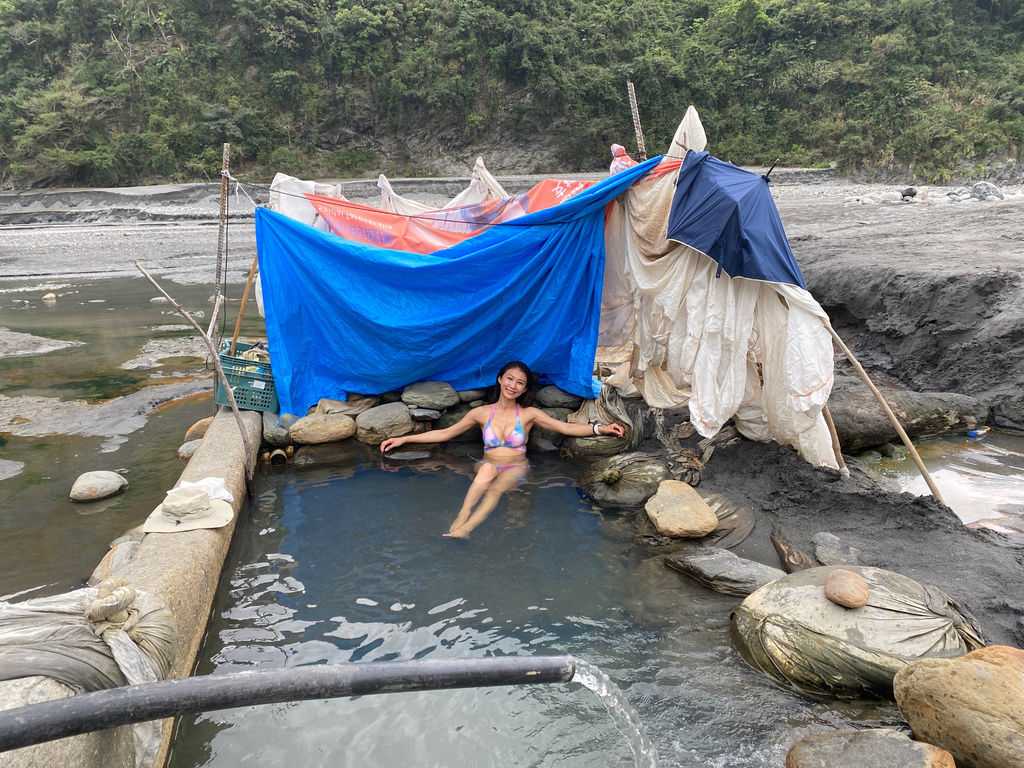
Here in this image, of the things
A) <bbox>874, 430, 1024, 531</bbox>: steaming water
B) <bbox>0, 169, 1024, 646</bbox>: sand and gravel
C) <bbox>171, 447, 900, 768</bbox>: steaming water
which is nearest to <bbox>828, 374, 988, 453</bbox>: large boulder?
<bbox>874, 430, 1024, 531</bbox>: steaming water

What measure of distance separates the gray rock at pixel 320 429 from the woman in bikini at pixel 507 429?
0.46m

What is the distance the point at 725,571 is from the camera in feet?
12.1

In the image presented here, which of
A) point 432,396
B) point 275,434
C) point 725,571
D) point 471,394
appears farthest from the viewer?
point 471,394

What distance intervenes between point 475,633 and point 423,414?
8.88 feet

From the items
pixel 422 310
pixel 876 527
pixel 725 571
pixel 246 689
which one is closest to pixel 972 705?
pixel 725 571

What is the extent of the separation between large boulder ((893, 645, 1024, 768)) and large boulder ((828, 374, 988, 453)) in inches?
106

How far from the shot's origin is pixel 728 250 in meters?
4.25

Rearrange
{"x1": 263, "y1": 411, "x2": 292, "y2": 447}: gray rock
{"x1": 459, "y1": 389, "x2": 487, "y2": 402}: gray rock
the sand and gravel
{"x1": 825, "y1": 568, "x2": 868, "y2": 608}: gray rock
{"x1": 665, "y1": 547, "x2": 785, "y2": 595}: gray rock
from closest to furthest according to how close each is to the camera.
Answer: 1. {"x1": 825, "y1": 568, "x2": 868, "y2": 608}: gray rock
2. the sand and gravel
3. {"x1": 665, "y1": 547, "x2": 785, "y2": 595}: gray rock
4. {"x1": 263, "y1": 411, "x2": 292, "y2": 447}: gray rock
5. {"x1": 459, "y1": 389, "x2": 487, "y2": 402}: gray rock

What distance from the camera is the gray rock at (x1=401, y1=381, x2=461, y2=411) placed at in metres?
5.83

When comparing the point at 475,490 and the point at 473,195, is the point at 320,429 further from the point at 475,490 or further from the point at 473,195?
the point at 473,195

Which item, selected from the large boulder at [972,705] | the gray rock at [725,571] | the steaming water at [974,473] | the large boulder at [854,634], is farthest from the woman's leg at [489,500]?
the steaming water at [974,473]

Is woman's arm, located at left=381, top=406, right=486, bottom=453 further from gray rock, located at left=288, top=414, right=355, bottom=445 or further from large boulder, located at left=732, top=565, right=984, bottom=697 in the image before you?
large boulder, located at left=732, top=565, right=984, bottom=697

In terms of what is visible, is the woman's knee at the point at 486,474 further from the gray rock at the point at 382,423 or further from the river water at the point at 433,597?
the gray rock at the point at 382,423

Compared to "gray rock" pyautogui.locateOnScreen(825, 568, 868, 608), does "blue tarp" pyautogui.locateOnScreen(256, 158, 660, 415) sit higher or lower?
higher
